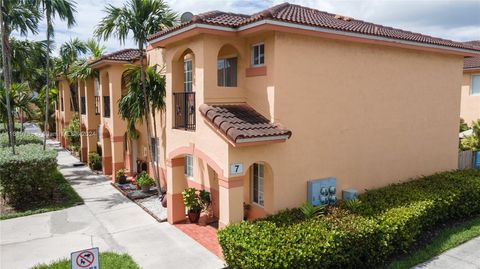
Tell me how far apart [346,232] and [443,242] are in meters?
4.15

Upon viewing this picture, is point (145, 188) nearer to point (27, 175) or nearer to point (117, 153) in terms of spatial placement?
point (117, 153)

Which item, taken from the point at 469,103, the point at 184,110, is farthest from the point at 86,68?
the point at 469,103

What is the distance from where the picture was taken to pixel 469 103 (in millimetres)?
24672

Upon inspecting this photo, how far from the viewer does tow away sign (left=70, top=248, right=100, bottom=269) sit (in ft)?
18.3

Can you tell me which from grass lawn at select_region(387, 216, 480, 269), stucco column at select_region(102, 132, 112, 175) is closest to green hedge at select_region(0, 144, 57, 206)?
stucco column at select_region(102, 132, 112, 175)

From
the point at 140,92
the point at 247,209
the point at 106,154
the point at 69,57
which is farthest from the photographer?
the point at 69,57

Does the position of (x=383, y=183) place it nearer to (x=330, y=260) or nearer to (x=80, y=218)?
(x=330, y=260)

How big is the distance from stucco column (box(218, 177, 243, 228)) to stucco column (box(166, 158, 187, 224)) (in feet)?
11.2

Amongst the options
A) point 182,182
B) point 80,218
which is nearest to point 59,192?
point 80,218

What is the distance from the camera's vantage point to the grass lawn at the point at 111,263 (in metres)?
9.55

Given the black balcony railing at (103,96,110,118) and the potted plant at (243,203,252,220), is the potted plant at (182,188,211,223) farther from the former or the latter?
the black balcony railing at (103,96,110,118)

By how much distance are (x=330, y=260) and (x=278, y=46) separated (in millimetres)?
5669

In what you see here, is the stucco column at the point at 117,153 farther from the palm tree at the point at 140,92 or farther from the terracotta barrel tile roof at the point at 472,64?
the terracotta barrel tile roof at the point at 472,64

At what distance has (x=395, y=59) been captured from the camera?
1282 cm
